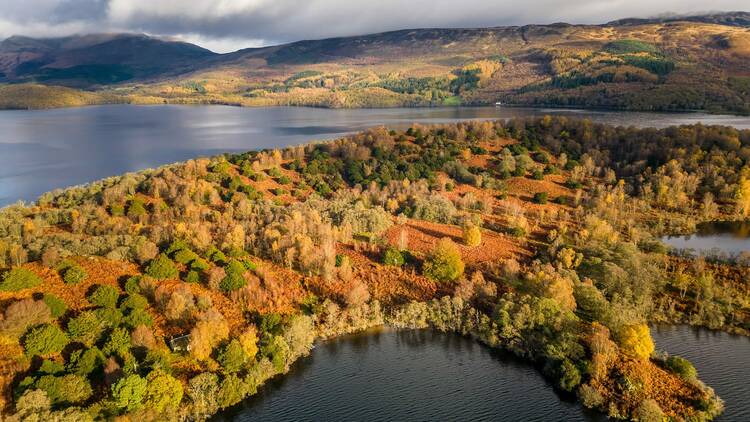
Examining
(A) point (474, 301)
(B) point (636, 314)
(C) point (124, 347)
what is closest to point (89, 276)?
(C) point (124, 347)

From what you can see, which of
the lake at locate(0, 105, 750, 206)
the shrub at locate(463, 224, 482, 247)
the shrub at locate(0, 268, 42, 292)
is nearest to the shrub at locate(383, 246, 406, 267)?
the shrub at locate(463, 224, 482, 247)

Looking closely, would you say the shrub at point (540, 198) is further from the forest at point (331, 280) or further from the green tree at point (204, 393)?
the green tree at point (204, 393)

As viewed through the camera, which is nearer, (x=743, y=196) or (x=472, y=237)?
(x=472, y=237)

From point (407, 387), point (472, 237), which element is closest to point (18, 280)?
point (407, 387)

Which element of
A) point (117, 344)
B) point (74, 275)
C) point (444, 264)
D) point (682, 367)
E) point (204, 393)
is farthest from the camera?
point (444, 264)

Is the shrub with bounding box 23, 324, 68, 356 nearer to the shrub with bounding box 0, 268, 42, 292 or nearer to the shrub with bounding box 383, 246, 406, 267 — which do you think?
the shrub with bounding box 0, 268, 42, 292

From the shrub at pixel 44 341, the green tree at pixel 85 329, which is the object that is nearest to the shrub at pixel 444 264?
the green tree at pixel 85 329

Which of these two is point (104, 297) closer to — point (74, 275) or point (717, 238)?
point (74, 275)
